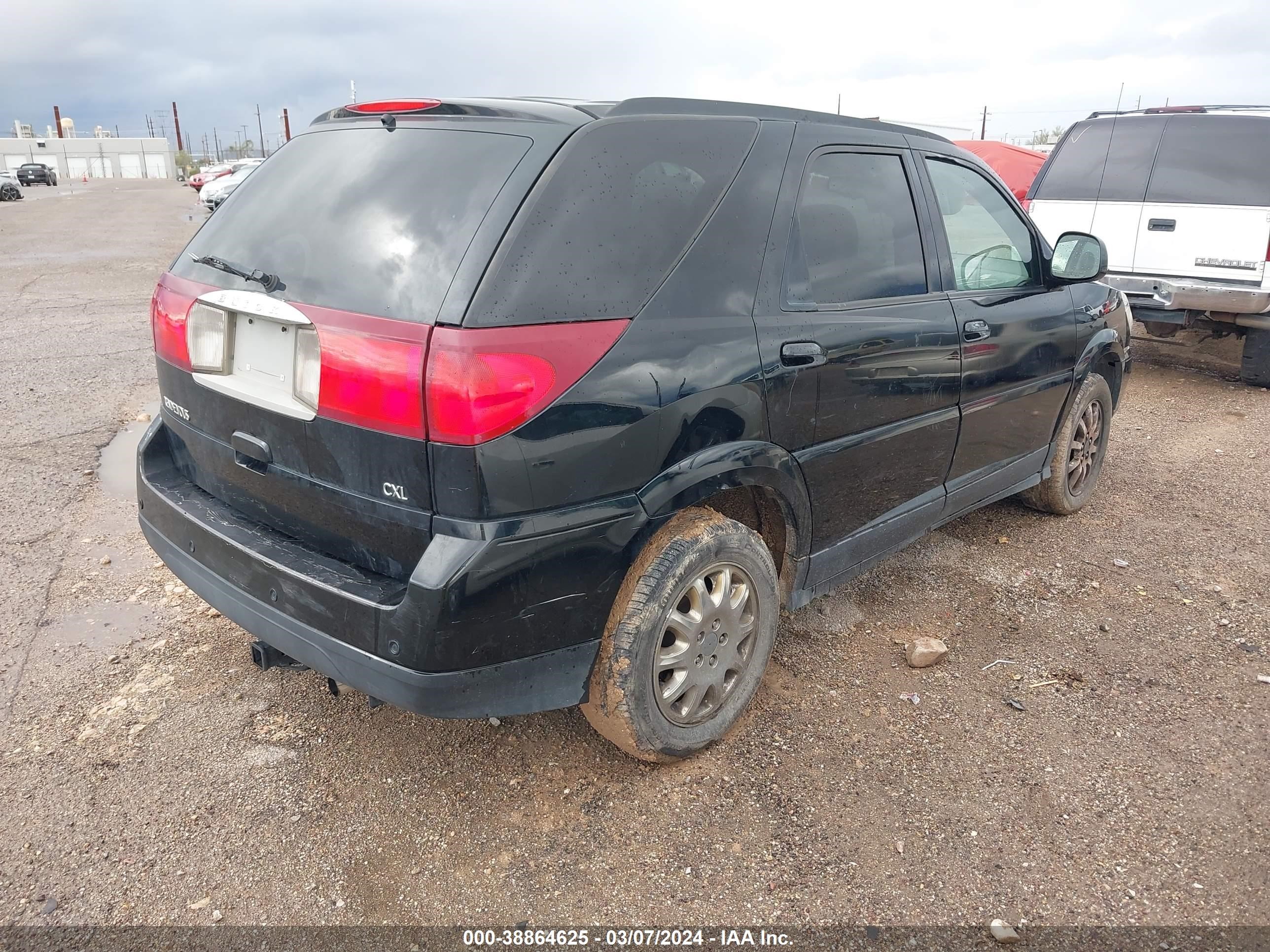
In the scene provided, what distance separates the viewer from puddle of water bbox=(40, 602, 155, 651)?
332 centimetres

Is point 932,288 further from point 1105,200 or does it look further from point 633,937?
point 1105,200

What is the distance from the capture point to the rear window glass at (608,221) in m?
2.09

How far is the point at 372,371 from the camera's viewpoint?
6.82 ft

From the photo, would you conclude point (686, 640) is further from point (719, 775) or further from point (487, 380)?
point (487, 380)

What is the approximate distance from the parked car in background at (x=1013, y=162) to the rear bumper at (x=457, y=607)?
11655 mm

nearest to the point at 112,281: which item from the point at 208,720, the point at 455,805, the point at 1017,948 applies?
the point at 208,720

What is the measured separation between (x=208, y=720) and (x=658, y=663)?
4.98 feet

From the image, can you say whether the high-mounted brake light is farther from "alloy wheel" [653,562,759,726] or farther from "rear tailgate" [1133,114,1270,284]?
"rear tailgate" [1133,114,1270,284]

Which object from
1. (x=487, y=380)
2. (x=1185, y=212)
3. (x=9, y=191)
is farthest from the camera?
(x=9, y=191)

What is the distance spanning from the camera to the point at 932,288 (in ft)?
10.7

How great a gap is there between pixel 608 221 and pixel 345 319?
0.70 meters

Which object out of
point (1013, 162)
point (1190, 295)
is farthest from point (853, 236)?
point (1013, 162)

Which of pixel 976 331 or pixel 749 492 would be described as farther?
pixel 976 331

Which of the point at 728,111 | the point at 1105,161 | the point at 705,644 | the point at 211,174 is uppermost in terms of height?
the point at 728,111
